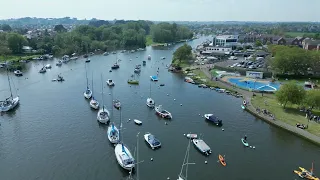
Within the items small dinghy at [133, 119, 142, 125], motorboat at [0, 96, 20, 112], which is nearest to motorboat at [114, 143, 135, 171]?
small dinghy at [133, 119, 142, 125]

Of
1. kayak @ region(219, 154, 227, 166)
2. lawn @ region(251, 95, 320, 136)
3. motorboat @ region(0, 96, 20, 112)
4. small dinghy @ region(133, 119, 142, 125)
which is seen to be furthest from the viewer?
motorboat @ region(0, 96, 20, 112)

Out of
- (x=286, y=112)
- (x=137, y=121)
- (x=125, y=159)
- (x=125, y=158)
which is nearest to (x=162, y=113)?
(x=137, y=121)

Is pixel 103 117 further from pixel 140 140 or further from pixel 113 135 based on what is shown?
pixel 140 140

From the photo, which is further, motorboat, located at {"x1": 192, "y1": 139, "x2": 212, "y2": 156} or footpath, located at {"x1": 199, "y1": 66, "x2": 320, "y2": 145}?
footpath, located at {"x1": 199, "y1": 66, "x2": 320, "y2": 145}

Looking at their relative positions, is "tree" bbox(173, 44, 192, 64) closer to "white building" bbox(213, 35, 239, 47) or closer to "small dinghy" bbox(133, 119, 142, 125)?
"white building" bbox(213, 35, 239, 47)

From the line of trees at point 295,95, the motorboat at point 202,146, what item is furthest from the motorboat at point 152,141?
the line of trees at point 295,95

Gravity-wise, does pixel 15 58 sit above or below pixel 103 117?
above

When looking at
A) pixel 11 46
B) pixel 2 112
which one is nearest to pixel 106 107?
pixel 2 112
